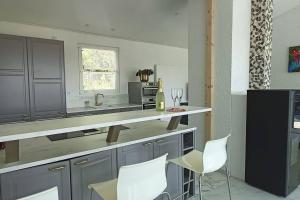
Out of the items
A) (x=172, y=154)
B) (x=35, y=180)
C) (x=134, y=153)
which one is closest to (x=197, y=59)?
(x=172, y=154)

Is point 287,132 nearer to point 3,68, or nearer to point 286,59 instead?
point 286,59

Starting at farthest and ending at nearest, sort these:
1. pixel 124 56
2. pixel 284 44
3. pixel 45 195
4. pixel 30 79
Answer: pixel 124 56 → pixel 284 44 → pixel 30 79 → pixel 45 195

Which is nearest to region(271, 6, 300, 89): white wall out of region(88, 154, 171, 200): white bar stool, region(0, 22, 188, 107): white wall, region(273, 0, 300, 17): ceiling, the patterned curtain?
region(273, 0, 300, 17): ceiling

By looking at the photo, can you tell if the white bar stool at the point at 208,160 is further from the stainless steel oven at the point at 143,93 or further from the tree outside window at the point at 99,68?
the tree outside window at the point at 99,68

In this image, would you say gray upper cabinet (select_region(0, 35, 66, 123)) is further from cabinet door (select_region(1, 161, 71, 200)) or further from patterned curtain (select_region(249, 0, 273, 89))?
patterned curtain (select_region(249, 0, 273, 89))

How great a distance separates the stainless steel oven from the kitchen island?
290 cm

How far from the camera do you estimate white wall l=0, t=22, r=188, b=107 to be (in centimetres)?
419

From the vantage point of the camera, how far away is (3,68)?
3266mm

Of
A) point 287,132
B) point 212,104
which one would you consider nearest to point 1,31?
point 212,104

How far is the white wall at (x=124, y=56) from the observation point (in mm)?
4191

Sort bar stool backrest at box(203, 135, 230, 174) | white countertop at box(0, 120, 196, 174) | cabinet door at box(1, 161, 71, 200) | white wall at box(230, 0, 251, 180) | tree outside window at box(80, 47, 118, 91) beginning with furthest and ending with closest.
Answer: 1. tree outside window at box(80, 47, 118, 91)
2. white wall at box(230, 0, 251, 180)
3. bar stool backrest at box(203, 135, 230, 174)
4. white countertop at box(0, 120, 196, 174)
5. cabinet door at box(1, 161, 71, 200)

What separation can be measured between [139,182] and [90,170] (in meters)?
0.58

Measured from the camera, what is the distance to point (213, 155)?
1.82 meters

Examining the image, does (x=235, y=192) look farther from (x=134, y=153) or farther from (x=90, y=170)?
(x=90, y=170)
